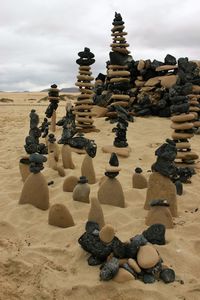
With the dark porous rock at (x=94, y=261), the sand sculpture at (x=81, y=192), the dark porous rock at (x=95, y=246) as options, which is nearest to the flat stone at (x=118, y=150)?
the sand sculpture at (x=81, y=192)

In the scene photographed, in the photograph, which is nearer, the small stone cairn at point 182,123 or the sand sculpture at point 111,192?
the sand sculpture at point 111,192

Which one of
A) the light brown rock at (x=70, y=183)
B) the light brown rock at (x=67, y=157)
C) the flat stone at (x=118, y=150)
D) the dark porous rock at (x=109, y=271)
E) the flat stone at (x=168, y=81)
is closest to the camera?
the dark porous rock at (x=109, y=271)

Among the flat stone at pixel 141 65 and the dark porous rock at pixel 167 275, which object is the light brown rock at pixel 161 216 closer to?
the dark porous rock at pixel 167 275

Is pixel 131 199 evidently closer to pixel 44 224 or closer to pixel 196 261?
pixel 44 224

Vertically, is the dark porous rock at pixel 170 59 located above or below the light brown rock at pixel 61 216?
above

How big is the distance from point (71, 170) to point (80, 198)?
1.62 meters

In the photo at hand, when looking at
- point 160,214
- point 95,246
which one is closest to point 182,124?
point 160,214

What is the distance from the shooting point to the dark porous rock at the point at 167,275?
3482 mm

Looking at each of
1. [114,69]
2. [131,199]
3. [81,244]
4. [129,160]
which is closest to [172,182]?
[131,199]

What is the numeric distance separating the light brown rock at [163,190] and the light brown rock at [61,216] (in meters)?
1.14

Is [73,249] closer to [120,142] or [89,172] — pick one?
[89,172]

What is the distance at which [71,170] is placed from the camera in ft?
23.2

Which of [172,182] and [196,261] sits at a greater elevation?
[172,182]

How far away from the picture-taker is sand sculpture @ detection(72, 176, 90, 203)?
216 inches
